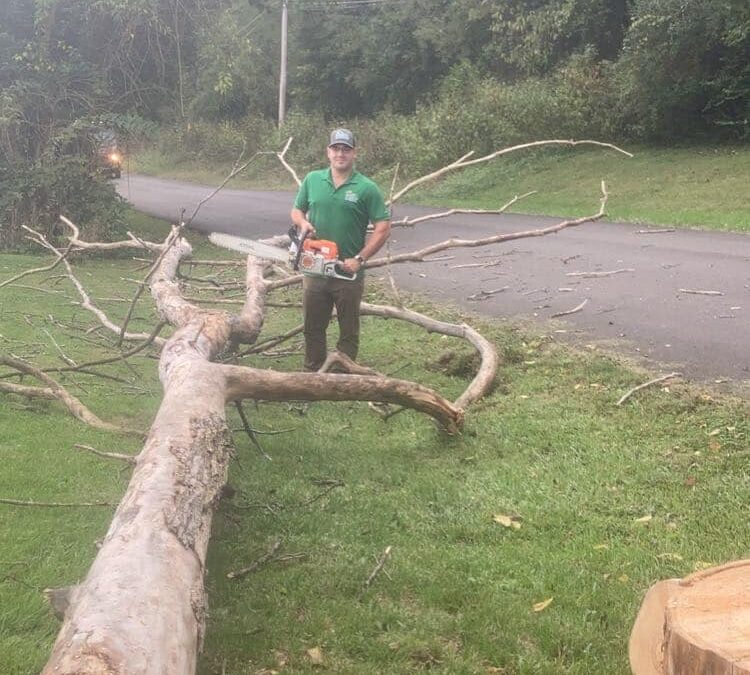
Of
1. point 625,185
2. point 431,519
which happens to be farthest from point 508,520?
point 625,185

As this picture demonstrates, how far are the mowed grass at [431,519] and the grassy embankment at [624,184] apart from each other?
7984mm

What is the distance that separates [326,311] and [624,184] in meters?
12.4

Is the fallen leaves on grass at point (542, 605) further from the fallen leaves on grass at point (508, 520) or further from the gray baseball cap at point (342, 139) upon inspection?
the gray baseball cap at point (342, 139)

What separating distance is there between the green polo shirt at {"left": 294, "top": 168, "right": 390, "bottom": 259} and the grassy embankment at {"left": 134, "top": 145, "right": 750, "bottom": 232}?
790cm

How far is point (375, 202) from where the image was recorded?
5539 millimetres

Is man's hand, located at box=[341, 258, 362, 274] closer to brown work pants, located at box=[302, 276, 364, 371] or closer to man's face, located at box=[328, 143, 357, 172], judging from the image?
brown work pants, located at box=[302, 276, 364, 371]

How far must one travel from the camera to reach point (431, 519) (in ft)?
12.8

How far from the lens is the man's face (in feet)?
17.8

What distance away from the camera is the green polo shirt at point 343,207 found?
5.54m

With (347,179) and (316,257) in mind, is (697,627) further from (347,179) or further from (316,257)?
(347,179)

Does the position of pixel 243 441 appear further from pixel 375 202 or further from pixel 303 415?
pixel 375 202

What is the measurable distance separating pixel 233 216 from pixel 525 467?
584 inches

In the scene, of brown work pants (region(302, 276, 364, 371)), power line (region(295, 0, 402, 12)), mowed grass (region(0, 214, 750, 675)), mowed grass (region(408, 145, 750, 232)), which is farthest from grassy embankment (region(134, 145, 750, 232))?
power line (region(295, 0, 402, 12))

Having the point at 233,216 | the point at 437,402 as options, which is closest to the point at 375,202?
the point at 437,402
